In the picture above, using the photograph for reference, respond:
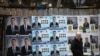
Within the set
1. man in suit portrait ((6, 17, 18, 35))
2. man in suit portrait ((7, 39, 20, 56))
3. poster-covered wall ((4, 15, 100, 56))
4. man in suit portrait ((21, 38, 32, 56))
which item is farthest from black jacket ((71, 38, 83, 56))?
man in suit portrait ((6, 17, 18, 35))

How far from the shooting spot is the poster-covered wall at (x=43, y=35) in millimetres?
10273

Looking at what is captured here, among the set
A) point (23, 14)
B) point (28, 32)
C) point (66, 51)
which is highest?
point (23, 14)

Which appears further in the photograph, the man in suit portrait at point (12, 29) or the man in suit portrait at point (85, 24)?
the man in suit portrait at point (85, 24)

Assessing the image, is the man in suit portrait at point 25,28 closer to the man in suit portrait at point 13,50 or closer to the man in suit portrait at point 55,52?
the man in suit portrait at point 13,50

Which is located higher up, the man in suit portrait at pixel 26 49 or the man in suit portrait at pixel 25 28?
the man in suit portrait at pixel 25 28

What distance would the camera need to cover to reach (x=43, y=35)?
10359 millimetres

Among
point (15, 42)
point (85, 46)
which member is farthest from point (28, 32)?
point (85, 46)

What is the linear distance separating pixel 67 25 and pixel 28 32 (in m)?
1.56

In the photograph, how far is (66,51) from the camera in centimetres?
1041

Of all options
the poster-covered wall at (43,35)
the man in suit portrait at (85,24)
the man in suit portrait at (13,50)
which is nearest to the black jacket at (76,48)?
the poster-covered wall at (43,35)

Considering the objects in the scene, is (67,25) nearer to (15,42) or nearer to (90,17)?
(90,17)

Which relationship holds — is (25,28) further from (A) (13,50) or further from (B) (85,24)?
(B) (85,24)

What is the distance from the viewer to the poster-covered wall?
10273 millimetres

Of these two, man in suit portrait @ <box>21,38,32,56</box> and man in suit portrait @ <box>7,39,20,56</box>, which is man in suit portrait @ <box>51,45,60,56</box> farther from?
man in suit portrait @ <box>7,39,20,56</box>
